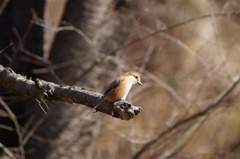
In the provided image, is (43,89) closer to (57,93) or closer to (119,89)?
(57,93)

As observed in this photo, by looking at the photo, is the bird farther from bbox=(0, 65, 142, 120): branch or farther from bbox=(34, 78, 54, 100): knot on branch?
bbox=(34, 78, 54, 100): knot on branch

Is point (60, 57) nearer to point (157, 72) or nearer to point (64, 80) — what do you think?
point (64, 80)

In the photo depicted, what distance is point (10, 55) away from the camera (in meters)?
5.04

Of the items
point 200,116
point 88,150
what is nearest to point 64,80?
point 88,150

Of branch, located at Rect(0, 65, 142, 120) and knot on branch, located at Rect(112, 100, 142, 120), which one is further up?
branch, located at Rect(0, 65, 142, 120)

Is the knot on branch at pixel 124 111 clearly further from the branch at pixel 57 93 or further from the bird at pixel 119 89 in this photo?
the bird at pixel 119 89

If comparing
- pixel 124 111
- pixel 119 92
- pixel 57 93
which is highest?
pixel 119 92

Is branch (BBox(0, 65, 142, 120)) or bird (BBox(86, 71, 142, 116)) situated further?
bird (BBox(86, 71, 142, 116))

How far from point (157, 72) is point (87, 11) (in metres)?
5.90

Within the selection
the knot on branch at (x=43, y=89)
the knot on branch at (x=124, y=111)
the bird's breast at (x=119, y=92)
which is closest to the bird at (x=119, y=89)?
the bird's breast at (x=119, y=92)

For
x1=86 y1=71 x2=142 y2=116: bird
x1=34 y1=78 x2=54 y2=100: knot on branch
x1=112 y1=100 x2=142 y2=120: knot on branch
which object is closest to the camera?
x1=112 y1=100 x2=142 y2=120: knot on branch

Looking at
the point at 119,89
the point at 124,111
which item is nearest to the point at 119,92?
the point at 119,89

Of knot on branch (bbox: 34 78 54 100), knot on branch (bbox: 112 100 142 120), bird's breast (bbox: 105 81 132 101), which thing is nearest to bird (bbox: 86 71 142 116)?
bird's breast (bbox: 105 81 132 101)

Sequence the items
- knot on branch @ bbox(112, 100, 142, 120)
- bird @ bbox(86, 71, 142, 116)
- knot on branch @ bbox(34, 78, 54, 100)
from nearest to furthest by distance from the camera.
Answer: knot on branch @ bbox(112, 100, 142, 120) < knot on branch @ bbox(34, 78, 54, 100) < bird @ bbox(86, 71, 142, 116)
